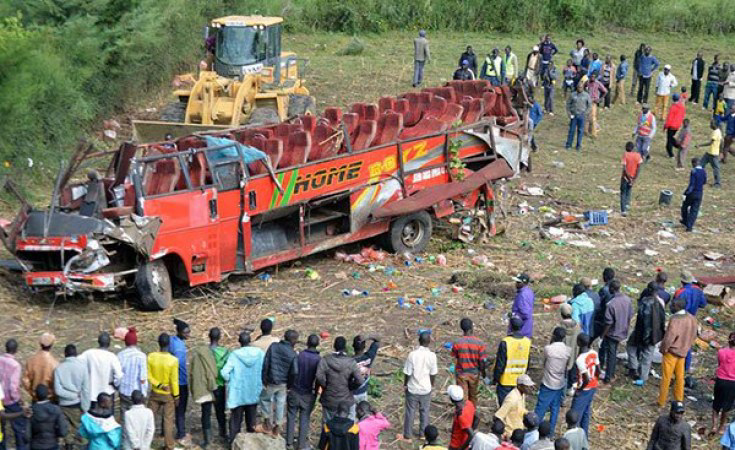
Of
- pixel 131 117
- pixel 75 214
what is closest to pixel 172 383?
pixel 75 214

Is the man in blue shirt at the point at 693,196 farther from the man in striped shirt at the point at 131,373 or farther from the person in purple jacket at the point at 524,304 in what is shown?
the man in striped shirt at the point at 131,373

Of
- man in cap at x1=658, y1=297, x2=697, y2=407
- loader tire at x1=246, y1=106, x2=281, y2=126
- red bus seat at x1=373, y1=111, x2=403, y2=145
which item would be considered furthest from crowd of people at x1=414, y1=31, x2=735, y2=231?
man in cap at x1=658, y1=297, x2=697, y2=407

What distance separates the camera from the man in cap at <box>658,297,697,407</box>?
1127 centimetres

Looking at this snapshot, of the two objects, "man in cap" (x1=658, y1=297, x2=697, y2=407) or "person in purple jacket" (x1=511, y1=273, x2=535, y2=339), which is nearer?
"man in cap" (x1=658, y1=297, x2=697, y2=407)

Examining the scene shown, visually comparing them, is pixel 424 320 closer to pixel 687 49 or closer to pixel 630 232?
pixel 630 232

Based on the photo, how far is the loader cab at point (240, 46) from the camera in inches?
827

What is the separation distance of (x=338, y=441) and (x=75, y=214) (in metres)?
5.26

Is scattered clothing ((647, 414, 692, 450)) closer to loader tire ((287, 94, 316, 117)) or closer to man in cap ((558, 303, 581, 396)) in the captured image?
man in cap ((558, 303, 581, 396))

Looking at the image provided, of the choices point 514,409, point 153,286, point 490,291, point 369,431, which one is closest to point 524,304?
point 514,409

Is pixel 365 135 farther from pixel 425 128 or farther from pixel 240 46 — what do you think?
pixel 240 46

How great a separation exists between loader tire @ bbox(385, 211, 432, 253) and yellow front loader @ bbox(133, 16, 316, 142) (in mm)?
3914

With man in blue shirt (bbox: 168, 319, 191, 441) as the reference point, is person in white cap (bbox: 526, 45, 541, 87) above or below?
above

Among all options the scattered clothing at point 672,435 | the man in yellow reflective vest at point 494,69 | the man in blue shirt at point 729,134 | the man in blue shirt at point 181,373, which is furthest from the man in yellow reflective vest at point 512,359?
the man in yellow reflective vest at point 494,69

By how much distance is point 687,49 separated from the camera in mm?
32312
